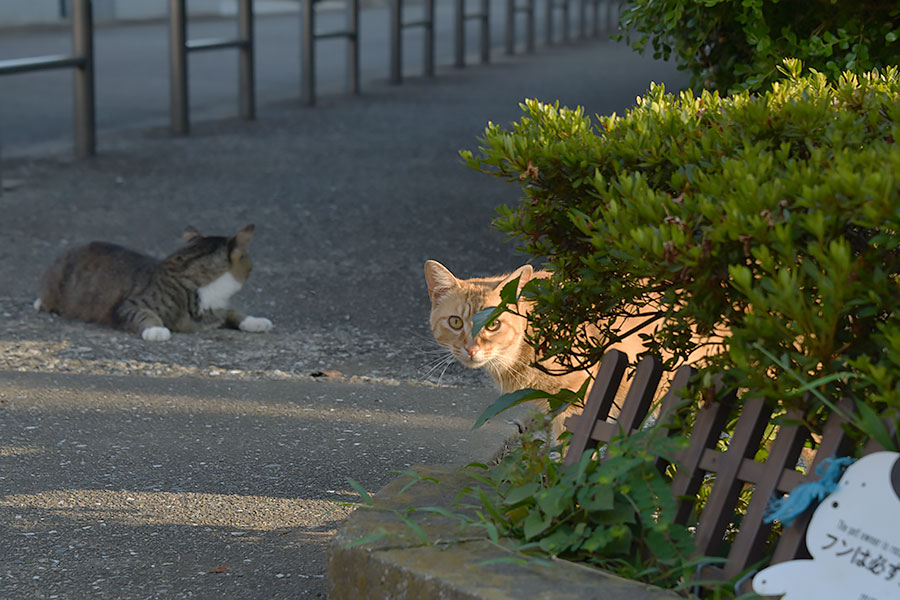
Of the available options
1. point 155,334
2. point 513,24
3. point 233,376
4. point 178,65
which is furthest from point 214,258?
point 513,24

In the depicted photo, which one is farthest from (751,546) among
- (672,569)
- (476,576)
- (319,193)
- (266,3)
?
(266,3)

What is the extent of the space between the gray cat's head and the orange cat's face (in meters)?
1.70

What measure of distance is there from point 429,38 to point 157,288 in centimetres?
1027

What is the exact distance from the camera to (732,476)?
2.39m

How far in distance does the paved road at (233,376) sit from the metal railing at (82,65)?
249 millimetres

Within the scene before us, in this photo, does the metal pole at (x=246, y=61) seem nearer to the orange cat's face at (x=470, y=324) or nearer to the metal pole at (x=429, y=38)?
the metal pole at (x=429, y=38)

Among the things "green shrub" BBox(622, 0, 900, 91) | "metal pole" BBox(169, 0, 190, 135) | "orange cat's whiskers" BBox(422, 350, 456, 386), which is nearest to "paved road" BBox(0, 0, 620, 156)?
"metal pole" BBox(169, 0, 190, 135)

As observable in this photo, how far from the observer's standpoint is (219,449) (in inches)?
149

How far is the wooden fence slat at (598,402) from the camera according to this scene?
2631mm

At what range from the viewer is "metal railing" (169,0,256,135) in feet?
32.0

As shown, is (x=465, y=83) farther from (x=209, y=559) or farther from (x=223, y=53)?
(x=209, y=559)

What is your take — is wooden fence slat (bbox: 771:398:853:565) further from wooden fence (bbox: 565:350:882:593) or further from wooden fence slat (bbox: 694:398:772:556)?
wooden fence slat (bbox: 694:398:772:556)

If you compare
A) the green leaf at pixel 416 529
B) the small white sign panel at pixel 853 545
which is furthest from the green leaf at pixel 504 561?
the small white sign panel at pixel 853 545

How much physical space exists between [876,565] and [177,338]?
3751mm
